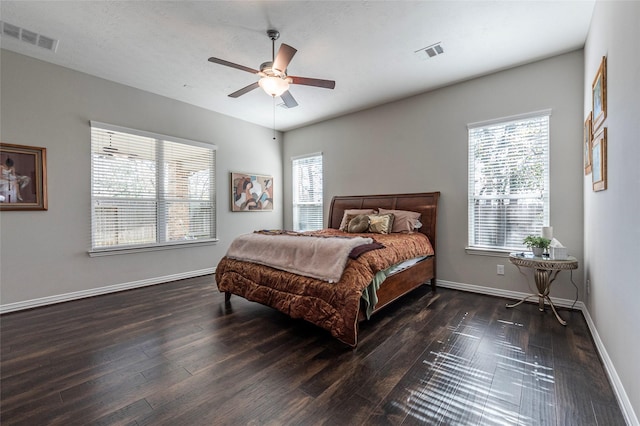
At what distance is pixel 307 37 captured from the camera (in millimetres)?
2943

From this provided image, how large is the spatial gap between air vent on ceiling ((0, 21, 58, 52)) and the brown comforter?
10.1 feet

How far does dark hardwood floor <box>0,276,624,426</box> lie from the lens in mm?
1604

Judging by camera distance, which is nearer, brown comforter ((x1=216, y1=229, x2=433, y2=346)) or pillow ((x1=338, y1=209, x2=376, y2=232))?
brown comforter ((x1=216, y1=229, x2=433, y2=346))

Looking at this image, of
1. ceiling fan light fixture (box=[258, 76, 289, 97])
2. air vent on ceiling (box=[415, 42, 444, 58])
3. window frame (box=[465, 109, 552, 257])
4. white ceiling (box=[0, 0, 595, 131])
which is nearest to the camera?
white ceiling (box=[0, 0, 595, 131])

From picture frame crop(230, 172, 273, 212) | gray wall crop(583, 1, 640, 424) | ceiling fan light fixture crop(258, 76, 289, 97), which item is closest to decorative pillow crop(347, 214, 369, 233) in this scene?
ceiling fan light fixture crop(258, 76, 289, 97)

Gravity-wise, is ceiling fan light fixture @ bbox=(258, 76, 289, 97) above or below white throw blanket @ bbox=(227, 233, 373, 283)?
above

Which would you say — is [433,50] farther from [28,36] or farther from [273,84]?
[28,36]

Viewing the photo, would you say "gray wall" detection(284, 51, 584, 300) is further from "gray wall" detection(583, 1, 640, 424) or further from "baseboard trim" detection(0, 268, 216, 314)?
"baseboard trim" detection(0, 268, 216, 314)

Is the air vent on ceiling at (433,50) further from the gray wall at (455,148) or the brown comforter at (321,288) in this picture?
the brown comforter at (321,288)

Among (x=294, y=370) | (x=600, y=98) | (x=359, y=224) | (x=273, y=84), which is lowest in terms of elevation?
(x=294, y=370)

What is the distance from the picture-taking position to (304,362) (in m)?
2.13

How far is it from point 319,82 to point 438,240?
2.83 m

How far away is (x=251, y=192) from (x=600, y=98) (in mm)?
5055

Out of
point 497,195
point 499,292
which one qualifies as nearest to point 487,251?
point 499,292
